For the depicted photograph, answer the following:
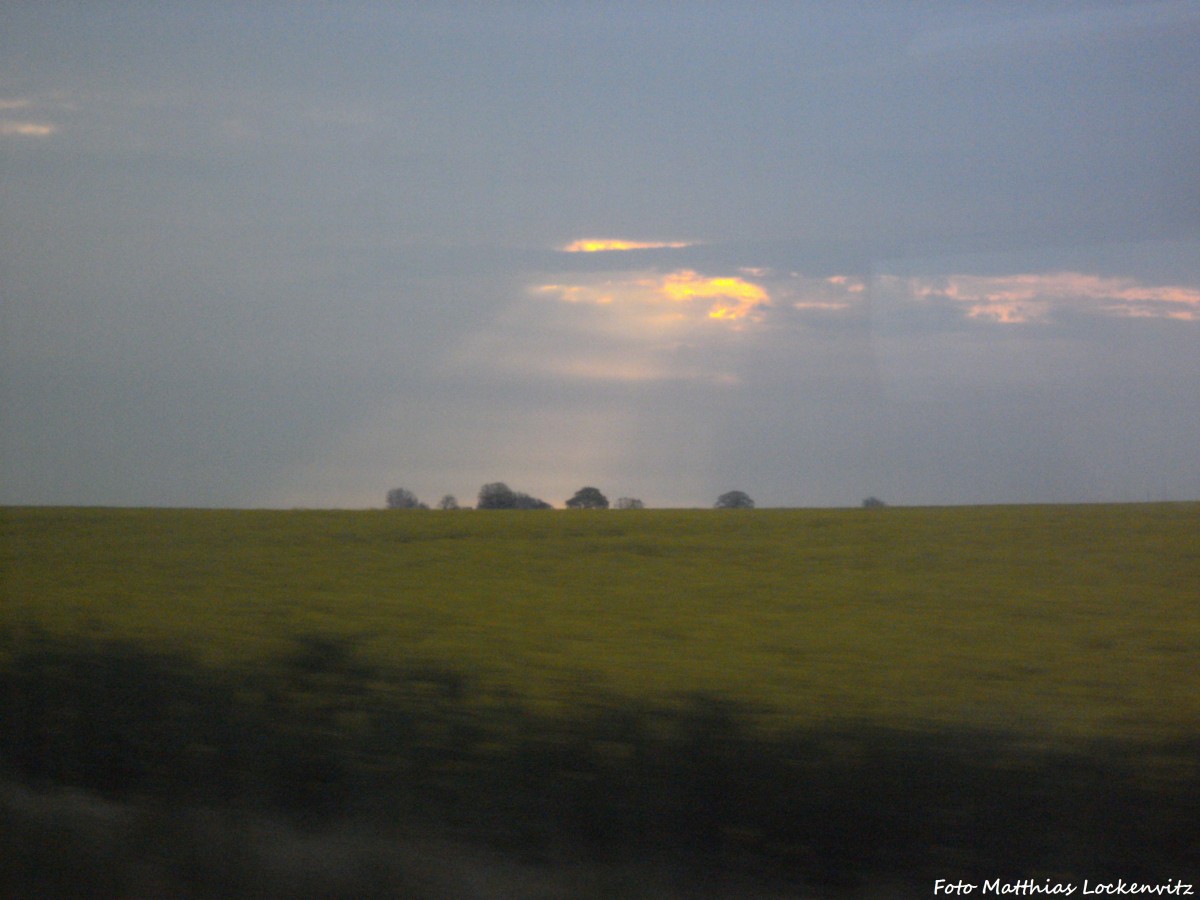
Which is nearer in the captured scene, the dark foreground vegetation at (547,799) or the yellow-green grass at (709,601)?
the dark foreground vegetation at (547,799)

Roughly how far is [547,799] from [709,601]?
159 inches

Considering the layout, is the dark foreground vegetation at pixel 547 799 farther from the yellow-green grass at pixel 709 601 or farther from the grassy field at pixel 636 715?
the yellow-green grass at pixel 709 601

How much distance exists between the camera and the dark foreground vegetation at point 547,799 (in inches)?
173

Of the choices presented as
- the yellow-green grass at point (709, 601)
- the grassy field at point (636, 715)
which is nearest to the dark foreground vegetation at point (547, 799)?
the grassy field at point (636, 715)

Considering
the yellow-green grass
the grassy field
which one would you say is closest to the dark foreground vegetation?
the grassy field

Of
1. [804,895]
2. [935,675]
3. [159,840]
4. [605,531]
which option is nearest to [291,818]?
[159,840]

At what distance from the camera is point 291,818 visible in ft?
18.9

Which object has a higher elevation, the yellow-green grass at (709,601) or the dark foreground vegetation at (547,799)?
the yellow-green grass at (709,601)

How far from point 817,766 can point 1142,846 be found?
1327 millimetres

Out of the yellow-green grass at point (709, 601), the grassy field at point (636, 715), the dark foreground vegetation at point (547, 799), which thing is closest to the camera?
the dark foreground vegetation at point (547, 799)

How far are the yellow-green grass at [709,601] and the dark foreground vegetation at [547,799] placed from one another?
1.46ft

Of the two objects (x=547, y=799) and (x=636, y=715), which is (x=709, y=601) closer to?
(x=636, y=715)

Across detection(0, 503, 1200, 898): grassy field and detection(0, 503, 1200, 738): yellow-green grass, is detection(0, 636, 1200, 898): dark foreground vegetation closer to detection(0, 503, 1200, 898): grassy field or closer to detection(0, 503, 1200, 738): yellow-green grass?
detection(0, 503, 1200, 898): grassy field

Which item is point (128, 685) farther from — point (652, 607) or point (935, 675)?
point (935, 675)
